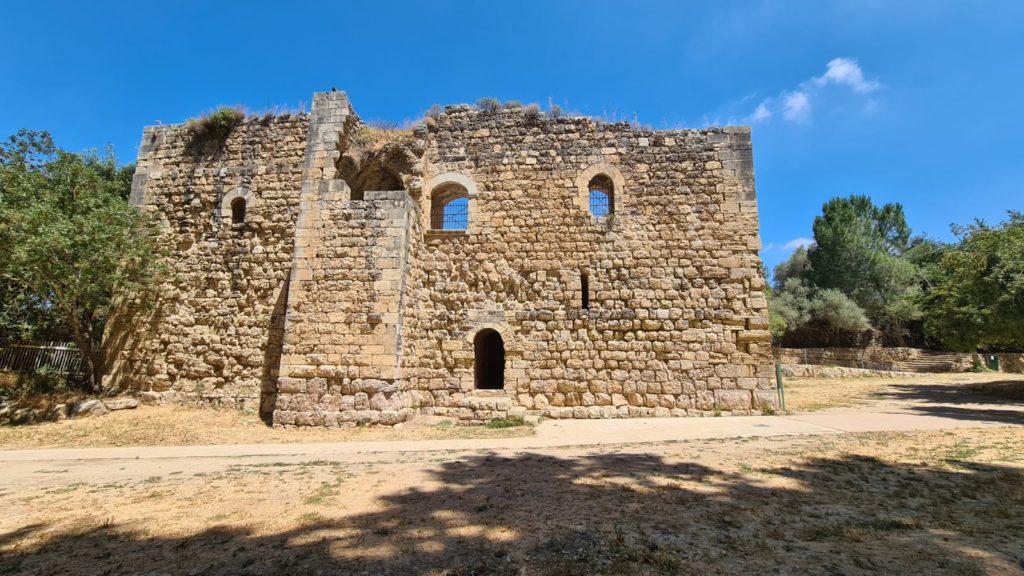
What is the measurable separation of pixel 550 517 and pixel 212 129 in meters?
13.3

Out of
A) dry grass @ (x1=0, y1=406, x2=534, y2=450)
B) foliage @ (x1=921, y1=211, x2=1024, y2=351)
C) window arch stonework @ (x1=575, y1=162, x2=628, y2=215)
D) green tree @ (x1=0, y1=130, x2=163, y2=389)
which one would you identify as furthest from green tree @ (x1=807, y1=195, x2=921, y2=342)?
green tree @ (x1=0, y1=130, x2=163, y2=389)

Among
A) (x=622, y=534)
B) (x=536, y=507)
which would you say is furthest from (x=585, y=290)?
(x=622, y=534)

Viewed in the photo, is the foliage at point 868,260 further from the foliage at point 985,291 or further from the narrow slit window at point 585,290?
the narrow slit window at point 585,290

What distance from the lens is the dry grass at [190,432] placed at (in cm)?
805

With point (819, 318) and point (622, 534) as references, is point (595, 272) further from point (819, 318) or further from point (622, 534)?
point (819, 318)

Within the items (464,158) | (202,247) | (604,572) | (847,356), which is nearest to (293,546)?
(604,572)

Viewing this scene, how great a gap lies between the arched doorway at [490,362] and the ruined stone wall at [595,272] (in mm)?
1455

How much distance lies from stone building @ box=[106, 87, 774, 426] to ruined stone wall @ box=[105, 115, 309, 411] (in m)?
0.05

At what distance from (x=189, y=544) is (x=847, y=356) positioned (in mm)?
33211

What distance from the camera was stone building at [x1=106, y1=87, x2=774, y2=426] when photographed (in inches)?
388

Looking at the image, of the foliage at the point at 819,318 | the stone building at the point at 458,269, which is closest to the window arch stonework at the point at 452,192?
the stone building at the point at 458,269

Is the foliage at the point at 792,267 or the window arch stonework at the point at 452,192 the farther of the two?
the foliage at the point at 792,267

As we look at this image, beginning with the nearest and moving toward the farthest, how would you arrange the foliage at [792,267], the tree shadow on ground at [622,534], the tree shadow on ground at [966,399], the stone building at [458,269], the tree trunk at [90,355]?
the tree shadow on ground at [622,534] < the tree shadow on ground at [966,399] < the stone building at [458,269] < the tree trunk at [90,355] < the foliage at [792,267]

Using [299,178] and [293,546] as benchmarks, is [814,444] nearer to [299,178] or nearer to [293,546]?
[293,546]
